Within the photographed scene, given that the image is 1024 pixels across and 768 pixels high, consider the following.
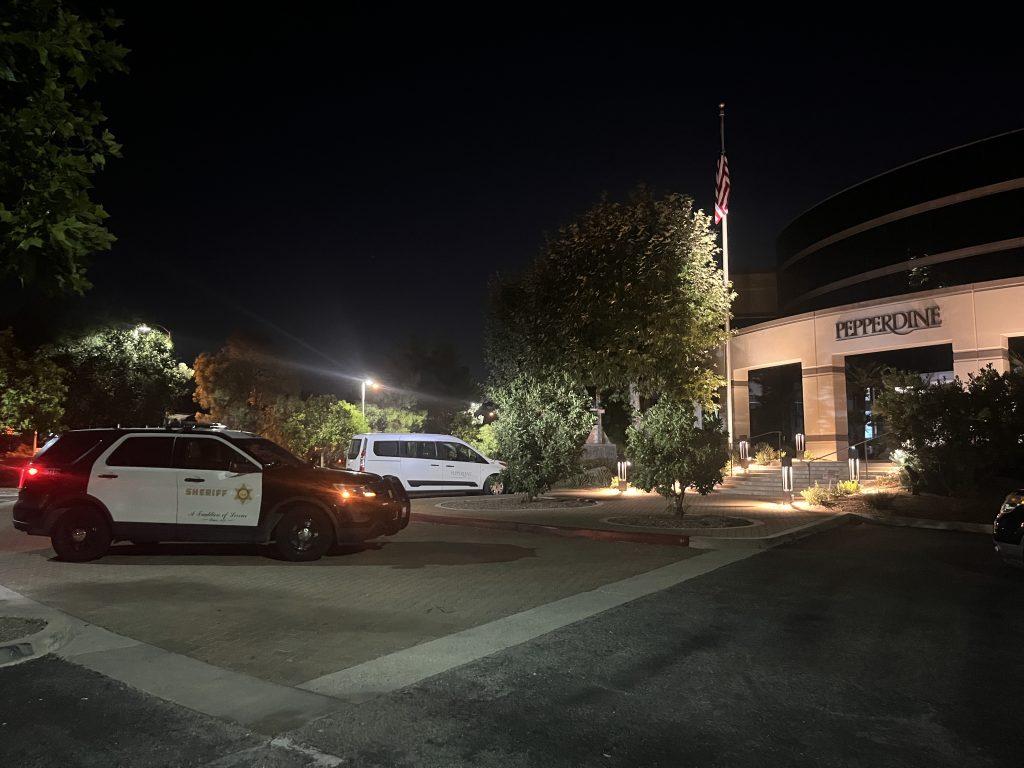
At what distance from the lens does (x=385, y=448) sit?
67.0 ft

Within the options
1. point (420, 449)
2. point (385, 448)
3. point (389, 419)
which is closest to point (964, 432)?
point (420, 449)

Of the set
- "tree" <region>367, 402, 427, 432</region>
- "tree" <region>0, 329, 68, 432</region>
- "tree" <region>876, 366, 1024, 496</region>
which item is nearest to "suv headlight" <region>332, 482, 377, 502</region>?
"tree" <region>876, 366, 1024, 496</region>

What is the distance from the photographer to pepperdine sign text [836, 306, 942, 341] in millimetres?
24656

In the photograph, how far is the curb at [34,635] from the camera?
5445mm

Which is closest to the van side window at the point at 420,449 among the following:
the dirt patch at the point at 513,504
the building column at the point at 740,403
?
the dirt patch at the point at 513,504

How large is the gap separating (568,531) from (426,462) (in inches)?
335

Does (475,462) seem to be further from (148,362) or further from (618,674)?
(148,362)

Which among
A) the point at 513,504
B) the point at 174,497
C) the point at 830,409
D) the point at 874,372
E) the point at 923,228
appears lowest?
the point at 513,504

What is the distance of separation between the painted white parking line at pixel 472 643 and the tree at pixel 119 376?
3747 centimetres

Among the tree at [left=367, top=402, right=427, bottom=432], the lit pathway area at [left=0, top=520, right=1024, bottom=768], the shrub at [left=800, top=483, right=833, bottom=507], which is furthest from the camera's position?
the tree at [left=367, top=402, right=427, bottom=432]

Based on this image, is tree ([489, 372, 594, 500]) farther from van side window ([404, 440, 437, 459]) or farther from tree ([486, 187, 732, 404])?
van side window ([404, 440, 437, 459])

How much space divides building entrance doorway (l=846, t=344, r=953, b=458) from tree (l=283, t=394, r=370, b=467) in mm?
24641

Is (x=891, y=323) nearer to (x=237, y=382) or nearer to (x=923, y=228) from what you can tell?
(x=923, y=228)

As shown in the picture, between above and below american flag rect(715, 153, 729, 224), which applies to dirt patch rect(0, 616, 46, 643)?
below
